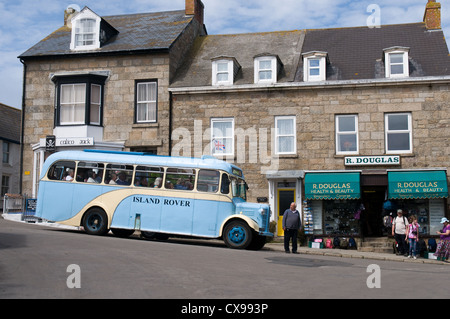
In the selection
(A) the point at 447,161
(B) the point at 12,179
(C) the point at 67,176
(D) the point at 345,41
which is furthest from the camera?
(B) the point at 12,179

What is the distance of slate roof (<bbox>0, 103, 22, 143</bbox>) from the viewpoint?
38.0 metres

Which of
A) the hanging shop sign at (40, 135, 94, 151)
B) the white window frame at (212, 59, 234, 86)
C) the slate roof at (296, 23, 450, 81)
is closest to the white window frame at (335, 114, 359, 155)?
the slate roof at (296, 23, 450, 81)

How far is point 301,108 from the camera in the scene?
75.2 ft

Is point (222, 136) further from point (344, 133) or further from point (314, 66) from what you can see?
point (344, 133)

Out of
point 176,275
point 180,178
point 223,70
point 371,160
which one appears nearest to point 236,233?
point 180,178

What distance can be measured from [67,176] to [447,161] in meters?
15.2

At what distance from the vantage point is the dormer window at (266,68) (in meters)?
23.4

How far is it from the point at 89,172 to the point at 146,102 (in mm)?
7057

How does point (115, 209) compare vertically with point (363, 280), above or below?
above

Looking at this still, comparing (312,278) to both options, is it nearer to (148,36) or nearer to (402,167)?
(402,167)

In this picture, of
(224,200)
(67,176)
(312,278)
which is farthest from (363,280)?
(67,176)

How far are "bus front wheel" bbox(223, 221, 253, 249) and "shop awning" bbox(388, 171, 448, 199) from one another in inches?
299

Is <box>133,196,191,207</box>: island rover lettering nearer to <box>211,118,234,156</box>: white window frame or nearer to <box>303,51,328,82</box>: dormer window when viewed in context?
<box>211,118,234,156</box>: white window frame

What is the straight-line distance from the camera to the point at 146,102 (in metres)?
24.3
